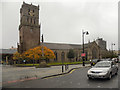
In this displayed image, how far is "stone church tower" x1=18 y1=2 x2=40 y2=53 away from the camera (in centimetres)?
5031

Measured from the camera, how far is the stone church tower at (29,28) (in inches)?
1981

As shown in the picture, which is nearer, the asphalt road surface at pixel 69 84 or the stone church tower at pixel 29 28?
the asphalt road surface at pixel 69 84

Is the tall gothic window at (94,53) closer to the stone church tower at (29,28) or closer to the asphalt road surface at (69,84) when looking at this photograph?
the stone church tower at (29,28)

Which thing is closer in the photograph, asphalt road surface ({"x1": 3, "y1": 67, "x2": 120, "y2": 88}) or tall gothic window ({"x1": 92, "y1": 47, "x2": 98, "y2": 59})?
asphalt road surface ({"x1": 3, "y1": 67, "x2": 120, "y2": 88})

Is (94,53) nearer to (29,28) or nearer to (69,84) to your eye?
(29,28)

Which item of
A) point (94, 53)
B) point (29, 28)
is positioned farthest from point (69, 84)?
point (94, 53)

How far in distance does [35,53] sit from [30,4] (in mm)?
26334

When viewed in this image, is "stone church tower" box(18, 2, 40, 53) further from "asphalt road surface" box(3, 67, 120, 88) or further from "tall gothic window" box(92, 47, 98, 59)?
"asphalt road surface" box(3, 67, 120, 88)

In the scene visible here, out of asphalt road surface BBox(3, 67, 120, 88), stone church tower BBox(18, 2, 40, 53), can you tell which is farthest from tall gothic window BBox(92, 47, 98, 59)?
asphalt road surface BBox(3, 67, 120, 88)

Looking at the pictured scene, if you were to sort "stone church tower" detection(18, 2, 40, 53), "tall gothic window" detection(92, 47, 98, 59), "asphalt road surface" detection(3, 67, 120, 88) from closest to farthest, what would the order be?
"asphalt road surface" detection(3, 67, 120, 88)
"stone church tower" detection(18, 2, 40, 53)
"tall gothic window" detection(92, 47, 98, 59)

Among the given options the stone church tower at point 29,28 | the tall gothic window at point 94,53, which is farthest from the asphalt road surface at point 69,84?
the tall gothic window at point 94,53

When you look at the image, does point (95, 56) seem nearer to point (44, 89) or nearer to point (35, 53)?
point (35, 53)

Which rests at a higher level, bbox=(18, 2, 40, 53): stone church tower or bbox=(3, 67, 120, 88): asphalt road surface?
bbox=(18, 2, 40, 53): stone church tower

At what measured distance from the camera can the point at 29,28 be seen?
2050 inches
